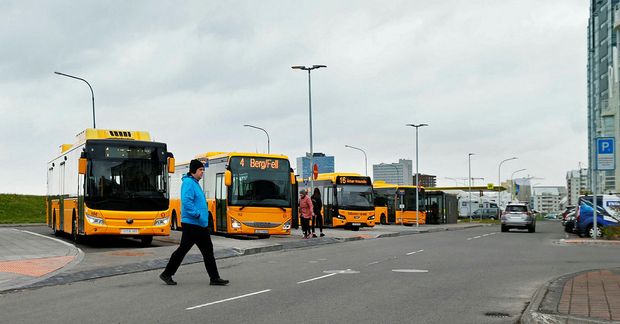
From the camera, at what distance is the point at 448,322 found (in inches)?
336

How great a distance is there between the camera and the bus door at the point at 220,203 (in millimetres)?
27094

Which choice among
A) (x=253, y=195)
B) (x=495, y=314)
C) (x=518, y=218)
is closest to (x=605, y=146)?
(x=253, y=195)

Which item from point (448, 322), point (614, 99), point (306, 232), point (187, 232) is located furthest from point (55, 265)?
point (614, 99)

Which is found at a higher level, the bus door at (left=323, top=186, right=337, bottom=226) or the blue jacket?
the blue jacket

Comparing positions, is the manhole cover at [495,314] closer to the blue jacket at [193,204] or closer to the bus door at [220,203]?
the blue jacket at [193,204]

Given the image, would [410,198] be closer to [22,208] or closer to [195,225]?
[22,208]

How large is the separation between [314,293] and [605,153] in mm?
19821

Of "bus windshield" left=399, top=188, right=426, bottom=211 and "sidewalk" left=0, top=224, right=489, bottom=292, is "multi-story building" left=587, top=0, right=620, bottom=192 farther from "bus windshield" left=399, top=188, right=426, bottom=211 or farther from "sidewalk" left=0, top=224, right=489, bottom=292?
"sidewalk" left=0, top=224, right=489, bottom=292

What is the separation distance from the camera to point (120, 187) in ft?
70.7

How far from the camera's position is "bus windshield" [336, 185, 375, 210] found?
41.8 metres

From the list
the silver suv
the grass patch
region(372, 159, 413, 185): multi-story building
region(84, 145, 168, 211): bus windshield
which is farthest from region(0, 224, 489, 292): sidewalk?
region(372, 159, 413, 185): multi-story building

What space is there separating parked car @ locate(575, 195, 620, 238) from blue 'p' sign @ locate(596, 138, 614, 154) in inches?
163

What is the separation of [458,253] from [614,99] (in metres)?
75.4

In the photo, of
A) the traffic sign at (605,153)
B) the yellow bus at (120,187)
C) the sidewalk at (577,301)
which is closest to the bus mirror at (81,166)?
the yellow bus at (120,187)
